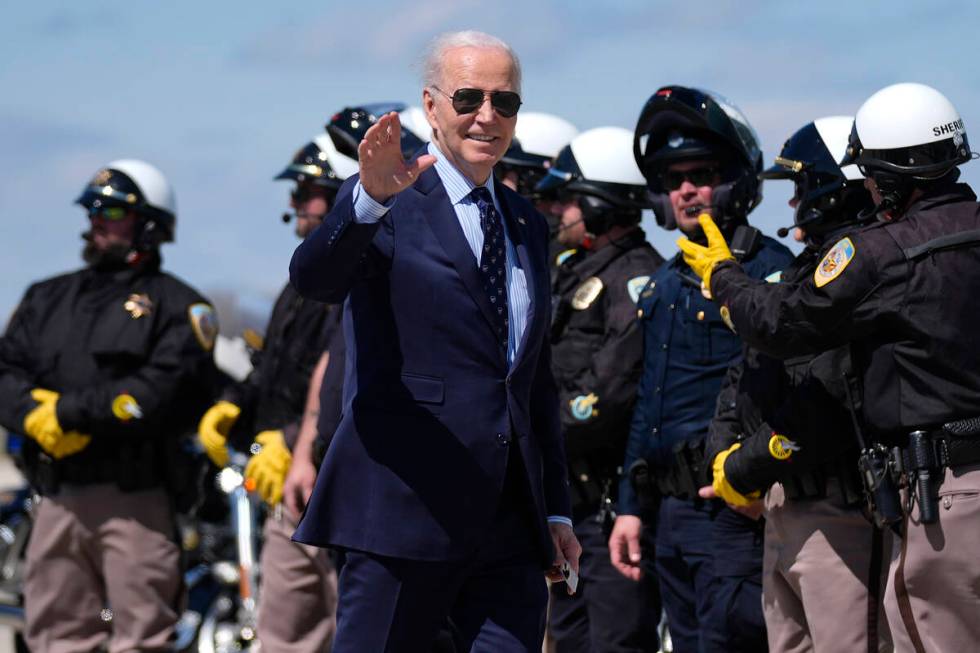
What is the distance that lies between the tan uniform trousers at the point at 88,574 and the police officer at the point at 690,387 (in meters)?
2.68

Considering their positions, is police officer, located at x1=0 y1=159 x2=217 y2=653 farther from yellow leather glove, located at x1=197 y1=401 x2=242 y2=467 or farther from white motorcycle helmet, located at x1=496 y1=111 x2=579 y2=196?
white motorcycle helmet, located at x1=496 y1=111 x2=579 y2=196

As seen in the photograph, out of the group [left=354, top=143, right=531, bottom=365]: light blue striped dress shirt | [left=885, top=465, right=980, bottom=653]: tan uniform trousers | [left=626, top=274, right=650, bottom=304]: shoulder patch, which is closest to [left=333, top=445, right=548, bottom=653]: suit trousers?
[left=354, top=143, right=531, bottom=365]: light blue striped dress shirt

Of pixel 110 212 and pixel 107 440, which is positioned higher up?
pixel 110 212

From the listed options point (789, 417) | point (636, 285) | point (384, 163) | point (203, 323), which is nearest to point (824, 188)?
point (789, 417)

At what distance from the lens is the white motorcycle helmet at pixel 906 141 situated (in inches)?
223

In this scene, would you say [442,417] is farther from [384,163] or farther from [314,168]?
[314,168]

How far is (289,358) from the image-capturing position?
860cm

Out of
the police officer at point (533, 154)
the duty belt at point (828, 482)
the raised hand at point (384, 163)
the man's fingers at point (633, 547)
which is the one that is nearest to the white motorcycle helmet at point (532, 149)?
the police officer at point (533, 154)

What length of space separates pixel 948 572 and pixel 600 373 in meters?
2.27

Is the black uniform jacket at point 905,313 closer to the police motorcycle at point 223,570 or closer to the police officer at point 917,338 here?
the police officer at point 917,338

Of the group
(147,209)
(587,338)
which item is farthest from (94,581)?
(587,338)

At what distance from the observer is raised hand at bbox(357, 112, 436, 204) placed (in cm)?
439

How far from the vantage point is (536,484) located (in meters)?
4.89

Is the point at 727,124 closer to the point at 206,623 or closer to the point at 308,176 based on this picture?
the point at 308,176
